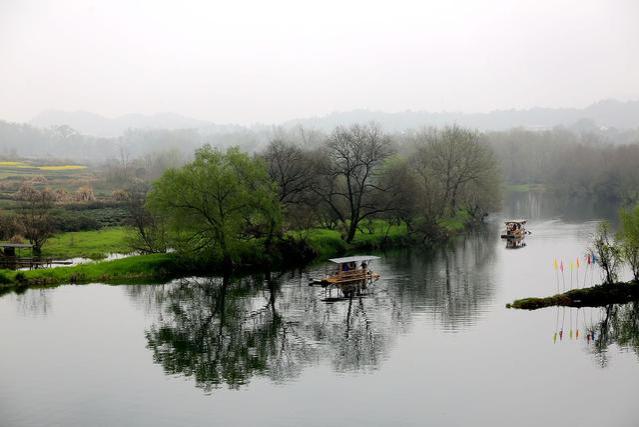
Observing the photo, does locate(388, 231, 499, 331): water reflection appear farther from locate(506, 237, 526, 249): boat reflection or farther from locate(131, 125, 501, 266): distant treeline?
locate(131, 125, 501, 266): distant treeline

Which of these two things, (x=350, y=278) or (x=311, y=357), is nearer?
(x=311, y=357)

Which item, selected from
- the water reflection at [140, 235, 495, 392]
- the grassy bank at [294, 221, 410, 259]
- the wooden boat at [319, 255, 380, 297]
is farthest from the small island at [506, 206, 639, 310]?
the grassy bank at [294, 221, 410, 259]

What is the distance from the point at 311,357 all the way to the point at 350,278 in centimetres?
2109

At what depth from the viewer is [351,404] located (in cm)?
3166

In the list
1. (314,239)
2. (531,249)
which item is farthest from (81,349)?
(531,249)

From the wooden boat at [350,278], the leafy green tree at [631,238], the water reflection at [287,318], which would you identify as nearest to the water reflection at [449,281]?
the water reflection at [287,318]

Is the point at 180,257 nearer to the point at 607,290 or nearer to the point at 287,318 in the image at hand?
the point at 287,318

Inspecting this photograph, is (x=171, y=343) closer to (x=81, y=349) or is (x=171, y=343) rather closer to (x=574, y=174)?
(x=81, y=349)

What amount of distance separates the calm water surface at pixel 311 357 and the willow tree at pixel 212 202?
7150 millimetres

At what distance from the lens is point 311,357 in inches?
1526

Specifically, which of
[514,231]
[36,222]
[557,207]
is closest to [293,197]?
[36,222]

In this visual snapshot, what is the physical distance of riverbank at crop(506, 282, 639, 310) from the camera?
49344mm

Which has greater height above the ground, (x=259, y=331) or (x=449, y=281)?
(x=449, y=281)

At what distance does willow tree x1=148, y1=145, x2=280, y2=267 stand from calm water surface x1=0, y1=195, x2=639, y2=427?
7.15m
